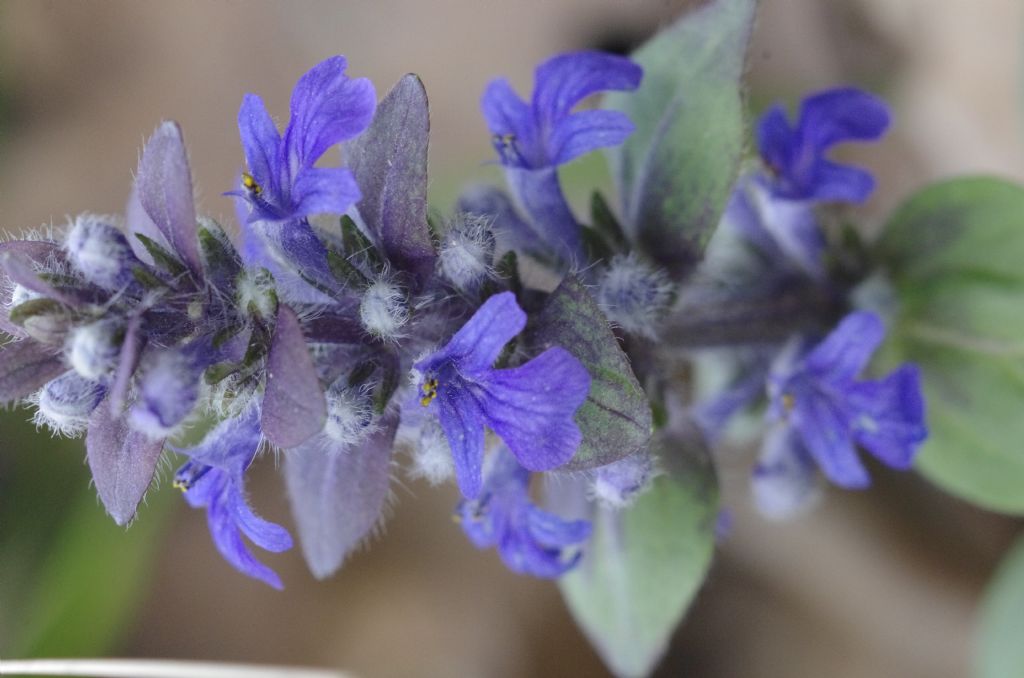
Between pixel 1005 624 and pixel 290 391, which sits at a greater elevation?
pixel 290 391

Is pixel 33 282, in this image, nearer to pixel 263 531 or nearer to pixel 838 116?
pixel 263 531

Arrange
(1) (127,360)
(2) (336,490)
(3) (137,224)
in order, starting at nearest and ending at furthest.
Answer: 1. (1) (127,360)
2. (2) (336,490)
3. (3) (137,224)

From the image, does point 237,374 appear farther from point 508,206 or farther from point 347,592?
point 347,592

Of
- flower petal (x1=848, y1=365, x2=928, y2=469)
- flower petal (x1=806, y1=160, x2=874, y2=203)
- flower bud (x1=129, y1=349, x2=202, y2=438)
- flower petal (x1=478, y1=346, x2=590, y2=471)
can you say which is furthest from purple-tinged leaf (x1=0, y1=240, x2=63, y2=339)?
flower petal (x1=806, y1=160, x2=874, y2=203)

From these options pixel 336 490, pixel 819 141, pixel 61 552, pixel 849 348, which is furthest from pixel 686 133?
pixel 61 552

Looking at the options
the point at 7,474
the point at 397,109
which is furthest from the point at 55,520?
the point at 397,109

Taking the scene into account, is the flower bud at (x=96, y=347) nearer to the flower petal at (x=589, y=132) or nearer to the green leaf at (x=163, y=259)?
the green leaf at (x=163, y=259)
